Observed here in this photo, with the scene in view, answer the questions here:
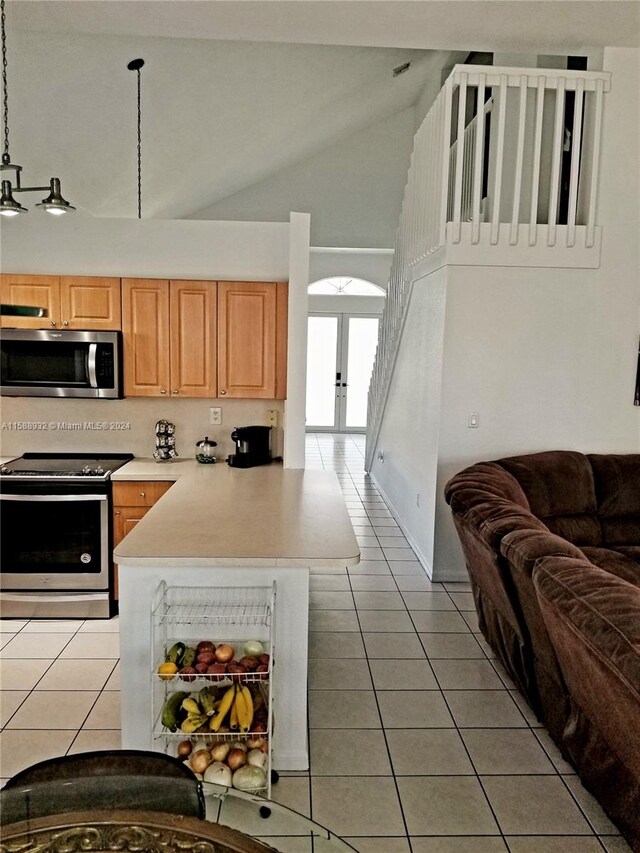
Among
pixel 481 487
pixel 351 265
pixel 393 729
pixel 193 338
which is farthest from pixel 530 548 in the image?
pixel 351 265

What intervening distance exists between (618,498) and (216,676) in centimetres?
287

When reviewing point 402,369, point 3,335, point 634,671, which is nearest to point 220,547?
point 634,671

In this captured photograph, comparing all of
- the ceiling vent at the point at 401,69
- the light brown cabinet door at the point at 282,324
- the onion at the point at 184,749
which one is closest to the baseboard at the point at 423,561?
the light brown cabinet door at the point at 282,324

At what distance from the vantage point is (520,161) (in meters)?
4.06

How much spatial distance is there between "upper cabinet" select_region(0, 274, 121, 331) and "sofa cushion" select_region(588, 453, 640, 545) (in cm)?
329

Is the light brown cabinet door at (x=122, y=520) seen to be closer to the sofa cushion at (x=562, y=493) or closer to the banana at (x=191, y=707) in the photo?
the banana at (x=191, y=707)

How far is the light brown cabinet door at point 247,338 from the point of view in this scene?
4012 millimetres

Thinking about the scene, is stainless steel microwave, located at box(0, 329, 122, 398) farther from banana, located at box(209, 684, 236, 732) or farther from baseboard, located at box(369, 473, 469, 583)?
baseboard, located at box(369, 473, 469, 583)

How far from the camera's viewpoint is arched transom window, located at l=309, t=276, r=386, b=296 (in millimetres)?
10719

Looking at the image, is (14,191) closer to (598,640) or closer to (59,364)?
(59,364)

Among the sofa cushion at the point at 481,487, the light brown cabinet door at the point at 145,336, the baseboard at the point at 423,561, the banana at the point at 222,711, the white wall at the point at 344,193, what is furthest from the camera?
the white wall at the point at 344,193

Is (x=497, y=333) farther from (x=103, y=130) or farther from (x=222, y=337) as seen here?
(x=103, y=130)

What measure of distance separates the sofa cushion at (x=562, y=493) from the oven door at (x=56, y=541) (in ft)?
8.32

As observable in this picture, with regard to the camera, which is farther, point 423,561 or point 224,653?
point 423,561
